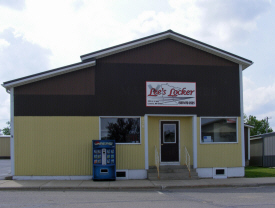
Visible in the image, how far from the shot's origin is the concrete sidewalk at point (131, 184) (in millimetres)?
12711

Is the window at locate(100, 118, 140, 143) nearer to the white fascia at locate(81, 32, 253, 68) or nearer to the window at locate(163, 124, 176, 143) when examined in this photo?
the window at locate(163, 124, 176, 143)

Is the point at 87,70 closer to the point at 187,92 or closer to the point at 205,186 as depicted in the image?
the point at 187,92

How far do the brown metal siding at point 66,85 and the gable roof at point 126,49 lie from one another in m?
0.21

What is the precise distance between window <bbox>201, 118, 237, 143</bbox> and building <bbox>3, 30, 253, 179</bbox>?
48mm

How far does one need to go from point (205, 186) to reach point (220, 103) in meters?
4.37

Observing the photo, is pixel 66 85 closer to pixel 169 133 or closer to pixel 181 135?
pixel 169 133

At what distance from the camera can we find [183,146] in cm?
1596

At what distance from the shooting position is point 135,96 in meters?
15.3

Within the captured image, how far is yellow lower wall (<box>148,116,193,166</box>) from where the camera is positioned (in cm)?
1571

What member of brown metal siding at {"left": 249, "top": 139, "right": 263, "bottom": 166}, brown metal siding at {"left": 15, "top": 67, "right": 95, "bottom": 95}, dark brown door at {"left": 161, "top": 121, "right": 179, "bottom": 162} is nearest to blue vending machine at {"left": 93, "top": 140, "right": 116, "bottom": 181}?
brown metal siding at {"left": 15, "top": 67, "right": 95, "bottom": 95}

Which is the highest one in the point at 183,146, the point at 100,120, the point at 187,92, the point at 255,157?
the point at 187,92
